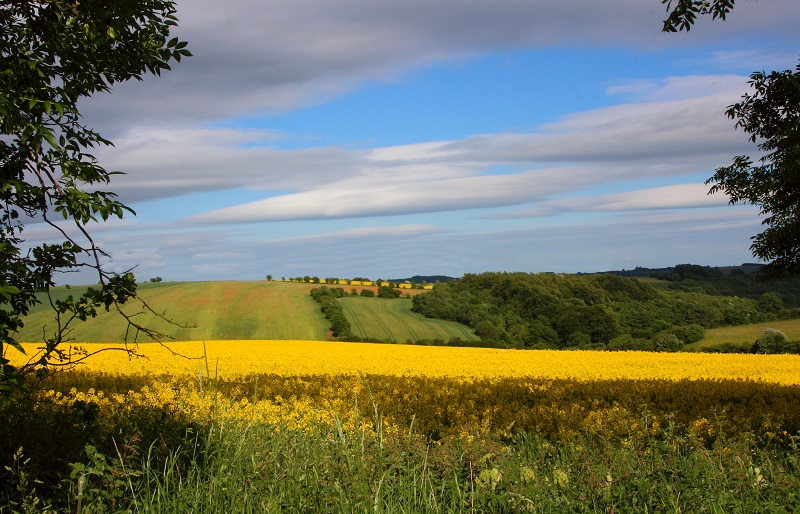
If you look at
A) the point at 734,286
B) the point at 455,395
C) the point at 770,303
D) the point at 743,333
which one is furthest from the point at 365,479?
the point at 734,286

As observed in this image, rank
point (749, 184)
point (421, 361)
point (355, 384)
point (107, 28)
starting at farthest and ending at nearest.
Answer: point (421, 361) < point (749, 184) < point (355, 384) < point (107, 28)

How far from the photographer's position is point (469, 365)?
67.8 feet

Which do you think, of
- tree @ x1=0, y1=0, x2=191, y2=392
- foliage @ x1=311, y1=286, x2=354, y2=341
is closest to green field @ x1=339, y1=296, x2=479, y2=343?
foliage @ x1=311, y1=286, x2=354, y2=341

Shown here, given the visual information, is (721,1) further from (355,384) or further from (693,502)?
(355,384)

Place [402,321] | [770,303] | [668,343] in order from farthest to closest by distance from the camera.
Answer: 1. [770,303]
2. [402,321]
3. [668,343]

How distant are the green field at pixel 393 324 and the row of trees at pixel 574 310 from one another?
1.50 m

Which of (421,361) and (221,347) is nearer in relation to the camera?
(421,361)

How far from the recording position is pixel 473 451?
16.1 ft

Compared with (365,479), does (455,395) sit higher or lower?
lower

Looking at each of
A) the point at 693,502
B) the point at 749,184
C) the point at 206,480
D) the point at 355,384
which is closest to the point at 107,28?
the point at 206,480

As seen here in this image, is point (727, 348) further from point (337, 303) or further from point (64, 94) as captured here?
point (64, 94)

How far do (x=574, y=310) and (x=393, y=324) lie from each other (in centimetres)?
1351

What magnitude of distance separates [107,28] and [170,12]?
2.66ft

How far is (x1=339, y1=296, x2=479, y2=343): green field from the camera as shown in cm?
4447
